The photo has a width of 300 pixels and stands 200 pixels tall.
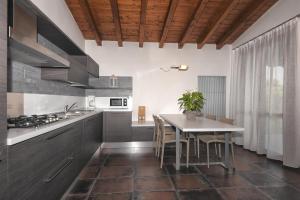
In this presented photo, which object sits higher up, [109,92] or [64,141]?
[109,92]

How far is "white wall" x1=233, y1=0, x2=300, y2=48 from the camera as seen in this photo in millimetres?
3576

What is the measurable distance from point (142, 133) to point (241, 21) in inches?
135

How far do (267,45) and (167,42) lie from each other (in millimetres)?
2492

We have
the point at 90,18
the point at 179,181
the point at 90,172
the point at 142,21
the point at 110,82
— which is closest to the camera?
the point at 179,181

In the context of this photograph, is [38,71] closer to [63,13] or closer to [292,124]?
[63,13]

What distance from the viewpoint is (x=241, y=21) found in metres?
4.52

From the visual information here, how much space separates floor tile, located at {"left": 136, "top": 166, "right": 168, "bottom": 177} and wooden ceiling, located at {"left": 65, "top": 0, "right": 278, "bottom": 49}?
3030mm

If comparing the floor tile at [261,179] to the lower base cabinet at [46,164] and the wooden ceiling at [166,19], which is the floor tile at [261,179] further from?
the wooden ceiling at [166,19]

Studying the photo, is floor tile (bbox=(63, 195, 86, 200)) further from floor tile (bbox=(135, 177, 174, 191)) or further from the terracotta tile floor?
floor tile (bbox=(135, 177, 174, 191))

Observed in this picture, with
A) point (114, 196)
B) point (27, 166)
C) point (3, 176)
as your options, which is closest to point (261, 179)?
point (114, 196)

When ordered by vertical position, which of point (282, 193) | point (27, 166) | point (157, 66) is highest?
point (157, 66)

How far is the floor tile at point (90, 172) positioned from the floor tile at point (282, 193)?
8.06 feet

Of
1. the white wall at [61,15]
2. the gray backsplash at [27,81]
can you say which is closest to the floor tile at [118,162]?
the gray backsplash at [27,81]

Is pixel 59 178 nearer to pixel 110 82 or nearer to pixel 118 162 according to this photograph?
pixel 118 162
